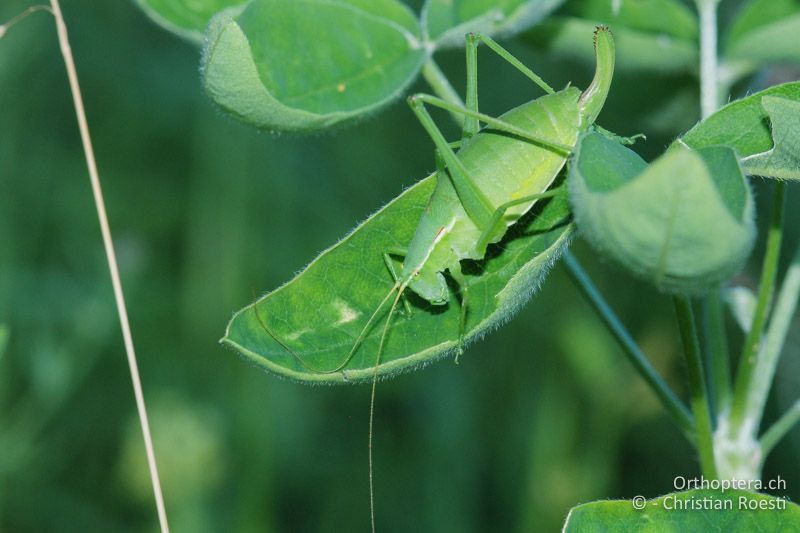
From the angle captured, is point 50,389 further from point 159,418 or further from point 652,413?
point 652,413

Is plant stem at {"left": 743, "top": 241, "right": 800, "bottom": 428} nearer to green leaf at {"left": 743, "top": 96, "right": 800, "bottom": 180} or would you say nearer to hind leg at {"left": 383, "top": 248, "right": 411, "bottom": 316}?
green leaf at {"left": 743, "top": 96, "right": 800, "bottom": 180}

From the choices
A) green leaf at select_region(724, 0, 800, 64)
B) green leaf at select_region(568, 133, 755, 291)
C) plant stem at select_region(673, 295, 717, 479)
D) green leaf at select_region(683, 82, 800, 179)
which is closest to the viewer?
green leaf at select_region(568, 133, 755, 291)

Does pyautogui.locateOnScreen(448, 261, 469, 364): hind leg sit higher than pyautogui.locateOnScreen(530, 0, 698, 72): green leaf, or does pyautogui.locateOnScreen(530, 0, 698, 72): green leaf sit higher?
pyautogui.locateOnScreen(530, 0, 698, 72): green leaf

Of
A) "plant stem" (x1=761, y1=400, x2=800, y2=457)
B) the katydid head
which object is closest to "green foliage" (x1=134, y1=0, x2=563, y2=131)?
the katydid head

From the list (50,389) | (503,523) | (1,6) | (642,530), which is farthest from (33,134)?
(642,530)

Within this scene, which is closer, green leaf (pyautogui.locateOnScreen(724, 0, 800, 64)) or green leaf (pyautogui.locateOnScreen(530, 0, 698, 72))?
→ green leaf (pyautogui.locateOnScreen(724, 0, 800, 64))

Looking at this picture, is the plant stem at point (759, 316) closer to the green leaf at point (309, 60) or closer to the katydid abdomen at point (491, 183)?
the katydid abdomen at point (491, 183)

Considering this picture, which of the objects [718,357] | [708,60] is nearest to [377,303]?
[718,357]

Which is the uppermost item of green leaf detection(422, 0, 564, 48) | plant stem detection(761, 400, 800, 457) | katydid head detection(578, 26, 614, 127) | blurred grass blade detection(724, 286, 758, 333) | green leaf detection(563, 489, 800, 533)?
green leaf detection(422, 0, 564, 48)
